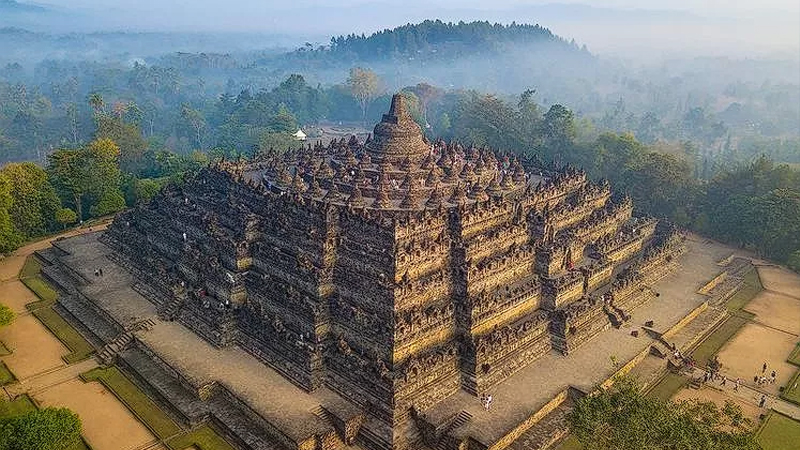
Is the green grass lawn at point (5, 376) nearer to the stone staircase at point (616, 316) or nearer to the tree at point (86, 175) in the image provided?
the tree at point (86, 175)

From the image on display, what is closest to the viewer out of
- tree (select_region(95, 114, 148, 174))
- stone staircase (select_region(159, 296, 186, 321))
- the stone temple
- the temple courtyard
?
the temple courtyard

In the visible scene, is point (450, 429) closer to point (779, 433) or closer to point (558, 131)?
point (779, 433)

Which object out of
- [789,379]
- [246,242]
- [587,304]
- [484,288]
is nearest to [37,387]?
[246,242]

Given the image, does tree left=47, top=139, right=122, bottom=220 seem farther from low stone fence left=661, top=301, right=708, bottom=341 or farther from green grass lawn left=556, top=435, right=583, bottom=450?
low stone fence left=661, top=301, right=708, bottom=341

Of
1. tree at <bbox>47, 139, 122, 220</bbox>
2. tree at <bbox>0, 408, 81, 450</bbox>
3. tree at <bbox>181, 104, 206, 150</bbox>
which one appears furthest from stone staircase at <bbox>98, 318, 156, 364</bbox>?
tree at <bbox>181, 104, 206, 150</bbox>

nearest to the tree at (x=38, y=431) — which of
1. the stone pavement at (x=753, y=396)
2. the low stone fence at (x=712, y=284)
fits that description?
the stone pavement at (x=753, y=396)

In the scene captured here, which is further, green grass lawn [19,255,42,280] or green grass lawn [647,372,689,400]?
green grass lawn [19,255,42,280]

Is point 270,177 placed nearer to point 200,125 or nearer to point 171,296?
point 171,296
